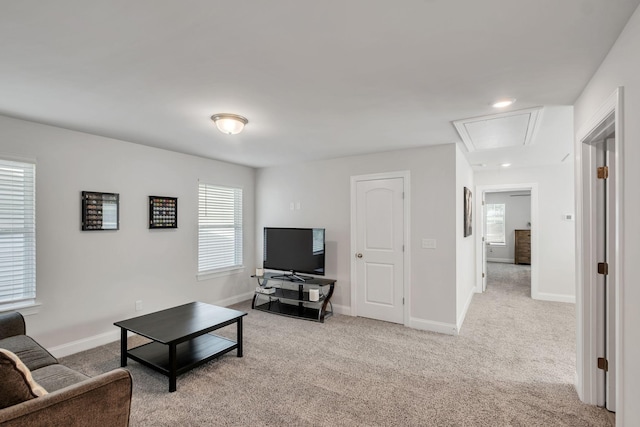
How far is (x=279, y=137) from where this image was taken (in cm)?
365

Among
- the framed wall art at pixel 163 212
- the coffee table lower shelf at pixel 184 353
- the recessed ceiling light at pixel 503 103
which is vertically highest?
the recessed ceiling light at pixel 503 103

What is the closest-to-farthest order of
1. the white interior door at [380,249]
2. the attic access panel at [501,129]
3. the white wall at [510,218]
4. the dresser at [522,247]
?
the attic access panel at [501,129], the white interior door at [380,249], the dresser at [522,247], the white wall at [510,218]

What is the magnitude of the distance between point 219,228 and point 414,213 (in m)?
2.98

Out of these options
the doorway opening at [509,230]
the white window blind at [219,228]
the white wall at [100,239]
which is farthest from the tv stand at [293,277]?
the doorway opening at [509,230]

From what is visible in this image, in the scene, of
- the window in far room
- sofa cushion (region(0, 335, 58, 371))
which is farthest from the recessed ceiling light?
the window in far room

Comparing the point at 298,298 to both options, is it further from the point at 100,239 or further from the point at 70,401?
the point at 70,401

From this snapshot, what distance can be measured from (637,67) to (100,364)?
441cm

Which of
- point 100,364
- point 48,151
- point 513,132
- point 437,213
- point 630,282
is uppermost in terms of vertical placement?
point 513,132

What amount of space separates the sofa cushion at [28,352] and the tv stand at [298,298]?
8.97 feet

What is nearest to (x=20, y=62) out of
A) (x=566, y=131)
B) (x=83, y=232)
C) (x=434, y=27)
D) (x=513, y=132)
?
(x=83, y=232)

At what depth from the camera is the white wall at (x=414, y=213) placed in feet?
12.9

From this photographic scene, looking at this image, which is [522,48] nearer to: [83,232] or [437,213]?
[437,213]

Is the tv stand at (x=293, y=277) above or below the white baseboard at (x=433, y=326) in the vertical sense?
above

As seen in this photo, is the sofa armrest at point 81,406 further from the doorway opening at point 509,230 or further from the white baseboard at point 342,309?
the doorway opening at point 509,230
